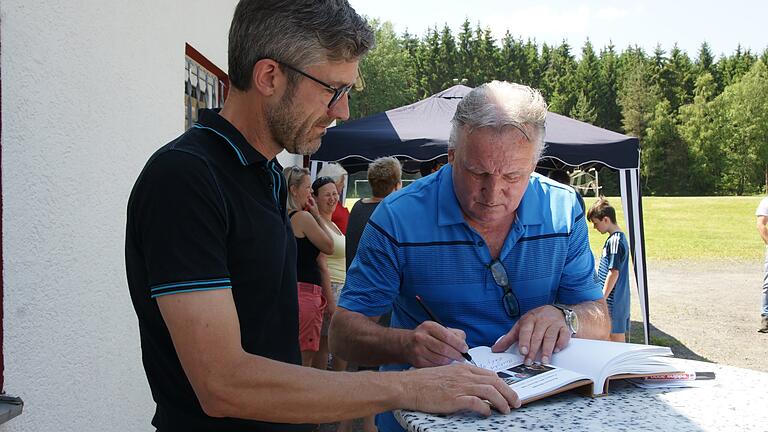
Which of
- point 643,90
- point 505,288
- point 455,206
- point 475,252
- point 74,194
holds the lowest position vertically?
point 505,288

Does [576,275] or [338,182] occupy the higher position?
[338,182]

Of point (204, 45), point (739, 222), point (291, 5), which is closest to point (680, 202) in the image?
point (739, 222)

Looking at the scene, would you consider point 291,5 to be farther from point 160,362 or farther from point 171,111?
point 171,111

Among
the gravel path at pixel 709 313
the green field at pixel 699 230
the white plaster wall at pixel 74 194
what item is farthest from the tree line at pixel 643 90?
the white plaster wall at pixel 74 194

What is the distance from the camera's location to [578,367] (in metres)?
1.36

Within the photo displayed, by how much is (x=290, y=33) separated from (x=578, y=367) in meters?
0.95

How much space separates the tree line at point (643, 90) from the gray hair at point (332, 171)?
43688 mm

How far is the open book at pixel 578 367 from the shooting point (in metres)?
1.26

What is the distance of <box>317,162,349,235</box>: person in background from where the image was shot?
6164 millimetres

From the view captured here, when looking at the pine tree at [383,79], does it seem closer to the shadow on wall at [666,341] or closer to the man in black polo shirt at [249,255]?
the shadow on wall at [666,341]

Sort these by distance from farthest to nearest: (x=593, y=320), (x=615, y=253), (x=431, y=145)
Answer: (x=431, y=145)
(x=615, y=253)
(x=593, y=320)

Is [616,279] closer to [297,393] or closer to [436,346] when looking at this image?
[436,346]

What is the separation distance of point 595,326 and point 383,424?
0.65 metres

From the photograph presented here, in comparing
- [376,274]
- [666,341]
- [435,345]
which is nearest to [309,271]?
[376,274]
